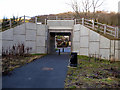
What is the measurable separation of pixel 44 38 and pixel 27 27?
118 inches

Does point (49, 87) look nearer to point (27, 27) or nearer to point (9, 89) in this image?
point (9, 89)

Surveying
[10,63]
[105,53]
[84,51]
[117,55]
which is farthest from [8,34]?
[117,55]

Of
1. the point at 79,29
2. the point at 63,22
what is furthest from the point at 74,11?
the point at 79,29

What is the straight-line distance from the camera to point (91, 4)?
29953 mm

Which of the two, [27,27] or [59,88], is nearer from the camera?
[59,88]

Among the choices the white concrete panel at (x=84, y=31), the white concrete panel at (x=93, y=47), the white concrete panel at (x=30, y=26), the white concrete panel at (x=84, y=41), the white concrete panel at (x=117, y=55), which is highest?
the white concrete panel at (x=30, y=26)

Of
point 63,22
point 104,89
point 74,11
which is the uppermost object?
point 74,11

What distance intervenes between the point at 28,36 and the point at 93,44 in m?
8.79

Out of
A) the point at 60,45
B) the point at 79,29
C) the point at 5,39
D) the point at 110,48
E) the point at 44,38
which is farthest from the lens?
the point at 60,45

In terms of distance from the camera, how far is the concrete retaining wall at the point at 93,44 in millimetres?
11914

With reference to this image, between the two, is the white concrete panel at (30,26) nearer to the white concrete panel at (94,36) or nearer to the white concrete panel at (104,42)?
the white concrete panel at (94,36)

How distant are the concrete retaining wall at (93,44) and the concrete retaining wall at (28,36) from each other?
15.9ft

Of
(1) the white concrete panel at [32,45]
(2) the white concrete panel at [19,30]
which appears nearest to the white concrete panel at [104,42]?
(1) the white concrete panel at [32,45]

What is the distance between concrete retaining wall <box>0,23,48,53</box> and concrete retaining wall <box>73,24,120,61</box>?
483cm
